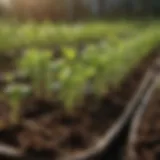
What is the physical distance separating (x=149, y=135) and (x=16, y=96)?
17.4 inches

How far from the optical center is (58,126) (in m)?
1.40

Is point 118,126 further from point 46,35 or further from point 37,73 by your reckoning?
point 46,35

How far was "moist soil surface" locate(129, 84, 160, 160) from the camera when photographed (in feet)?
3.62

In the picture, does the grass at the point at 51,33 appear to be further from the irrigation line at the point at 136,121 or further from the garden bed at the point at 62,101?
the irrigation line at the point at 136,121

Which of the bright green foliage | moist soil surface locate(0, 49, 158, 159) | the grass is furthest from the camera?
the grass

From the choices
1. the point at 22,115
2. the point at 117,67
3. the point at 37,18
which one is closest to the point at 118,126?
the point at 22,115

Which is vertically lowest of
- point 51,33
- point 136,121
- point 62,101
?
point 51,33

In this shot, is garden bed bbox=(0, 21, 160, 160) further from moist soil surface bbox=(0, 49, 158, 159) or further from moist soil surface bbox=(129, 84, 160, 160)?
moist soil surface bbox=(129, 84, 160, 160)

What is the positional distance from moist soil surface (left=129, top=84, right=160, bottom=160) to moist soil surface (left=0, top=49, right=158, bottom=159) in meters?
0.14

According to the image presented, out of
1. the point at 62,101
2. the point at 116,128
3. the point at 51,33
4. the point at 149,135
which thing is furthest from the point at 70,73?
the point at 51,33

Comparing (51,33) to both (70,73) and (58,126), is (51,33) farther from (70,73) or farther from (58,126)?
(58,126)

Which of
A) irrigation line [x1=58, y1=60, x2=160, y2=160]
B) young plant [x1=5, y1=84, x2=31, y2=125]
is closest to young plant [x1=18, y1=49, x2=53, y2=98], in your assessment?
young plant [x1=5, y1=84, x2=31, y2=125]

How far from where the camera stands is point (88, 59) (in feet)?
5.50

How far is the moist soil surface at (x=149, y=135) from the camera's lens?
1104mm
